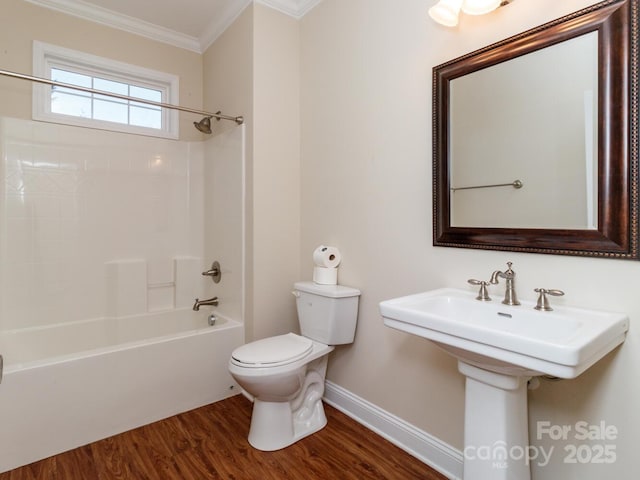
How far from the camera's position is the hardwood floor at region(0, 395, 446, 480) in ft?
5.08

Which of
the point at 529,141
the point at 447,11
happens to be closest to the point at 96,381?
the point at 529,141

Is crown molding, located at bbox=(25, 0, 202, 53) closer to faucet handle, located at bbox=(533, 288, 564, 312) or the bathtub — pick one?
the bathtub

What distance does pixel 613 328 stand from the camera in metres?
1.00

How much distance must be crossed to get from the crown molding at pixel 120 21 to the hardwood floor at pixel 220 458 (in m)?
2.74

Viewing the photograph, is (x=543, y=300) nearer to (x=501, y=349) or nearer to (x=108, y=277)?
(x=501, y=349)

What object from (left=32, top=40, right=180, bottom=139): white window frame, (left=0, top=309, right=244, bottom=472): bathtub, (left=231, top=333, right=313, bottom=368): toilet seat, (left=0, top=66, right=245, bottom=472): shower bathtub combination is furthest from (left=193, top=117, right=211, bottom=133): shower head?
(left=231, top=333, right=313, bottom=368): toilet seat

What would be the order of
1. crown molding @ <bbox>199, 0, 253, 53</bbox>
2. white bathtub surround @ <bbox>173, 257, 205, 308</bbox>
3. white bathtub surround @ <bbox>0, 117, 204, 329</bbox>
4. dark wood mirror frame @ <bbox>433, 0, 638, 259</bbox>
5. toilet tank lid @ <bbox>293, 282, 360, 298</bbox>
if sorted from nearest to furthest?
dark wood mirror frame @ <bbox>433, 0, 638, 259</bbox>, toilet tank lid @ <bbox>293, 282, 360, 298</bbox>, white bathtub surround @ <bbox>0, 117, 204, 329</bbox>, crown molding @ <bbox>199, 0, 253, 53</bbox>, white bathtub surround @ <bbox>173, 257, 205, 308</bbox>

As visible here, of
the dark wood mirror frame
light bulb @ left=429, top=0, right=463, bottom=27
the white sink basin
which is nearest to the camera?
the white sink basin

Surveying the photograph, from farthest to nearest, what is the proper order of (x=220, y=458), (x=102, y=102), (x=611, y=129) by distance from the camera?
1. (x=102, y=102)
2. (x=220, y=458)
3. (x=611, y=129)

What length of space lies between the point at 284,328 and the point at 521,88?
1.86 meters

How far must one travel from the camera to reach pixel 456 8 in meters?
1.39

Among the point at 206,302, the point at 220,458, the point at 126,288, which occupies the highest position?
the point at 126,288

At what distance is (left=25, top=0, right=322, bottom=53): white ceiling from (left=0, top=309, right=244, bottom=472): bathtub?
7.01ft

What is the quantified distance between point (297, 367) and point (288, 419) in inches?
12.3
